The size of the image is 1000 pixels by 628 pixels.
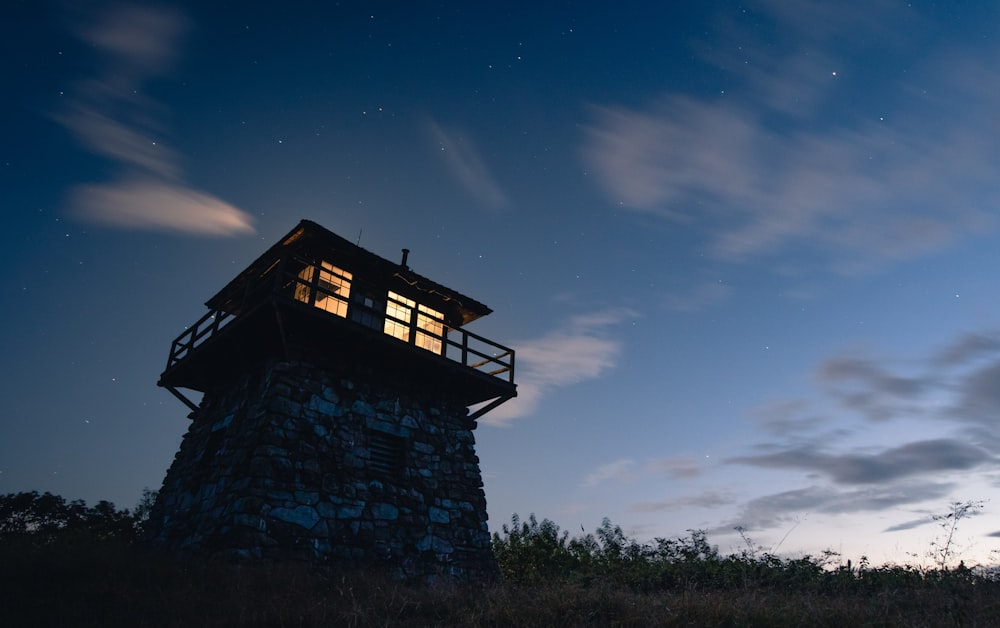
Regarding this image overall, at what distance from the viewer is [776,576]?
1198 cm

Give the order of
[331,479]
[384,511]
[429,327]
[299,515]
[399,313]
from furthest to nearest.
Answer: [429,327] < [399,313] < [384,511] < [331,479] < [299,515]

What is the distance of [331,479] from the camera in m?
13.4

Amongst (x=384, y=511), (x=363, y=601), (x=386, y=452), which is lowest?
(x=363, y=601)

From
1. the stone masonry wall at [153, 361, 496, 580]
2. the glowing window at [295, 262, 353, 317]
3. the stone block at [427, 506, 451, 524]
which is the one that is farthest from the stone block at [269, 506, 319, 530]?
the glowing window at [295, 262, 353, 317]

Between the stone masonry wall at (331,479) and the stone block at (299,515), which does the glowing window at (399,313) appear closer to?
the stone masonry wall at (331,479)

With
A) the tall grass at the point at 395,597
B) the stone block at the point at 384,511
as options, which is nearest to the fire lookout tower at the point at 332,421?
the stone block at the point at 384,511

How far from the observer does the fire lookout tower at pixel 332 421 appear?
12758 mm

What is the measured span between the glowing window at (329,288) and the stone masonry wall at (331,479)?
1.96 meters

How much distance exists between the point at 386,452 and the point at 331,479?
1903 mm

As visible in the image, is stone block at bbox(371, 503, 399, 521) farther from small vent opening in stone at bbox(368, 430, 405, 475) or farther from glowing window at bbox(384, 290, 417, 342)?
glowing window at bbox(384, 290, 417, 342)

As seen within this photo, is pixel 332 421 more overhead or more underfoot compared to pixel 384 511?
more overhead

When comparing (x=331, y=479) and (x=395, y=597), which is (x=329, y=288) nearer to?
(x=331, y=479)

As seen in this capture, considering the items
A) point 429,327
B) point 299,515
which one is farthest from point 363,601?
point 429,327

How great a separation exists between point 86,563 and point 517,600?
7.65 metres
